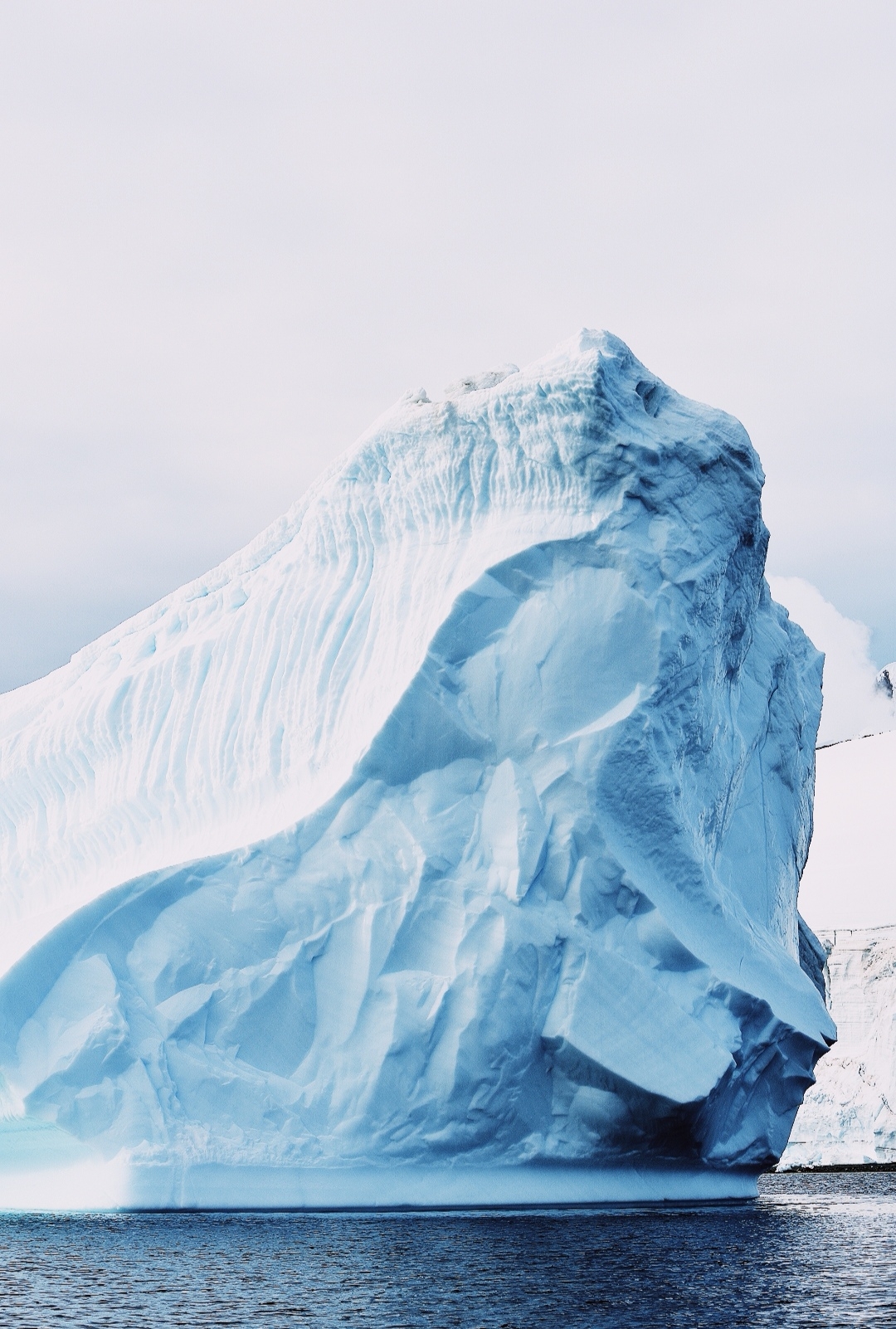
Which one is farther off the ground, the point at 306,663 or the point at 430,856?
the point at 306,663

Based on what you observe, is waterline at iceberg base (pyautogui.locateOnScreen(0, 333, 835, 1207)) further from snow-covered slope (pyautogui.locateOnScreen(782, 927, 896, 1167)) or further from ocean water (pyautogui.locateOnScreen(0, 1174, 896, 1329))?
snow-covered slope (pyautogui.locateOnScreen(782, 927, 896, 1167))

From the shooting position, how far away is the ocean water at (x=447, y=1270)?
6.59m

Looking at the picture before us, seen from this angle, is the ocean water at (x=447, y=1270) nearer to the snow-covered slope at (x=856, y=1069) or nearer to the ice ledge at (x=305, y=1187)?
the ice ledge at (x=305, y=1187)

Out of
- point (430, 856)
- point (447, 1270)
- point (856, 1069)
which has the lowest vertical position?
point (856, 1069)

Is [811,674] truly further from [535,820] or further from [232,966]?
[232,966]

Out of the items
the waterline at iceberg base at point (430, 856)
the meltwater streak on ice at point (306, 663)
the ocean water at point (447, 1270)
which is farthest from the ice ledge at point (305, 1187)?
the meltwater streak on ice at point (306, 663)

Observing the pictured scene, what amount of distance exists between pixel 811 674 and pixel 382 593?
241 inches

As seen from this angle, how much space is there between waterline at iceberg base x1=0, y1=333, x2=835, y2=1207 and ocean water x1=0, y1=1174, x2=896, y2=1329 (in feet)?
2.37

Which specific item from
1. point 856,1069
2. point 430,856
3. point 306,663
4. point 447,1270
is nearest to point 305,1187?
point 430,856

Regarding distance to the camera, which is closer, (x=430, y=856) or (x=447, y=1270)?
(x=447, y=1270)

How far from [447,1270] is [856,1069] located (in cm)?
1782

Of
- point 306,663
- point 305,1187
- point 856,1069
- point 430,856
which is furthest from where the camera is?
point 856,1069

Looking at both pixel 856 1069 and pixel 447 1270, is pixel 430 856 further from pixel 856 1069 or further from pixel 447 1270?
pixel 856 1069

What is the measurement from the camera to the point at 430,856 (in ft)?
38.4
